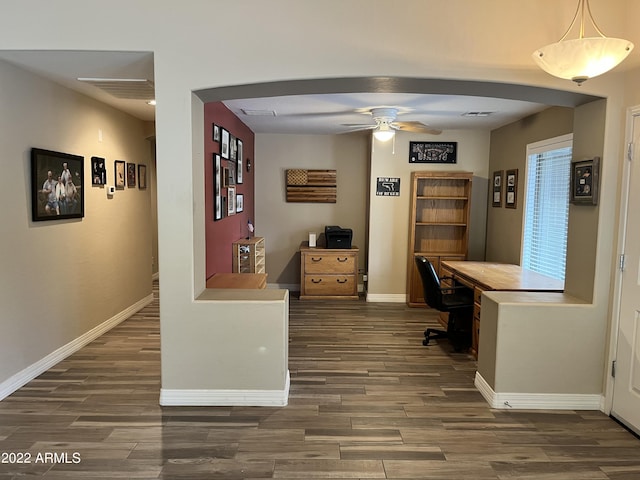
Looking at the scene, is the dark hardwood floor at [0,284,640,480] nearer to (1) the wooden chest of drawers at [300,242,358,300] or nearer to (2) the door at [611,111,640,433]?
(2) the door at [611,111,640,433]

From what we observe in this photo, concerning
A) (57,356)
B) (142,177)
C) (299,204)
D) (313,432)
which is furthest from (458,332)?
(142,177)

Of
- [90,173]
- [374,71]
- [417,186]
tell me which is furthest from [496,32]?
[90,173]

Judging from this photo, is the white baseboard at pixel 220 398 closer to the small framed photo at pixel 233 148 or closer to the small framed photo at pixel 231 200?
the small framed photo at pixel 231 200

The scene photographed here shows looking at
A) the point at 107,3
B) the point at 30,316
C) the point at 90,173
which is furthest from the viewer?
Answer: the point at 90,173

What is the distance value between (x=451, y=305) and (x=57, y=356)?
3528mm

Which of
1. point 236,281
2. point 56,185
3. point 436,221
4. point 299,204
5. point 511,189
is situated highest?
point 511,189

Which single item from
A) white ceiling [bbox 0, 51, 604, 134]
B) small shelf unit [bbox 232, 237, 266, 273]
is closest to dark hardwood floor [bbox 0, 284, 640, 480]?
small shelf unit [bbox 232, 237, 266, 273]

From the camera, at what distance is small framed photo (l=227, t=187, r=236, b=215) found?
472 cm

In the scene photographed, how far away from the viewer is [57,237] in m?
3.58

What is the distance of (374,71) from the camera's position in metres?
→ 2.66

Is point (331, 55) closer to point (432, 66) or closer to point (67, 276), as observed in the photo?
point (432, 66)

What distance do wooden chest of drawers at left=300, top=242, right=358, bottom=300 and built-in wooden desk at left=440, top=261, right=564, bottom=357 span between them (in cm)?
169

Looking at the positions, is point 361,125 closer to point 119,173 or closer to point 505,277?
point 505,277

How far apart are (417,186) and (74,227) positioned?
411 centimetres
